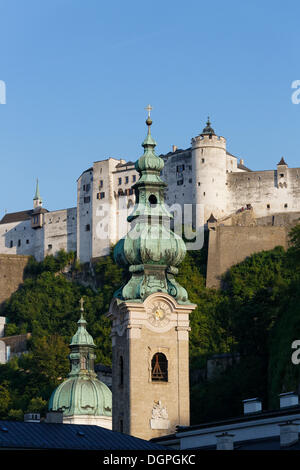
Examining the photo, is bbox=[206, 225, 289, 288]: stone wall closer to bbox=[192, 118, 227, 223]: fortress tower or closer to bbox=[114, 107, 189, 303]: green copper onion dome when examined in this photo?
bbox=[192, 118, 227, 223]: fortress tower

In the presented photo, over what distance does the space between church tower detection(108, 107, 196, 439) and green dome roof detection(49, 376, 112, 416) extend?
1563cm

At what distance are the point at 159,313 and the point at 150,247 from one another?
3228 millimetres

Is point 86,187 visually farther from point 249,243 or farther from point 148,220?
point 148,220

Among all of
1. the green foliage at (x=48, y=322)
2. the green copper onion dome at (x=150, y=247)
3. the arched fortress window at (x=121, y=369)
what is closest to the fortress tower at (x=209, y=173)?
the green foliage at (x=48, y=322)

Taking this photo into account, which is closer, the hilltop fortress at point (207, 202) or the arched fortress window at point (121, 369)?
the arched fortress window at point (121, 369)

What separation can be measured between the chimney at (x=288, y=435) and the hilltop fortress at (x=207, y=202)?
247 ft

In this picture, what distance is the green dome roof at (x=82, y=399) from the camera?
71375 mm

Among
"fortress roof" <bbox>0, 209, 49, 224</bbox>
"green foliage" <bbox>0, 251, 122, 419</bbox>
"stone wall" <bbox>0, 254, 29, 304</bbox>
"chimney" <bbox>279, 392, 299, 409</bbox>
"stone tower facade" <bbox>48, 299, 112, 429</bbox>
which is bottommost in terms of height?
"chimney" <bbox>279, 392, 299, 409</bbox>

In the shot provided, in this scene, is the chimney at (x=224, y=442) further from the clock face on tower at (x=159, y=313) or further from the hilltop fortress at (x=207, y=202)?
the hilltop fortress at (x=207, y=202)

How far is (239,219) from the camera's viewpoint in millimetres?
124625

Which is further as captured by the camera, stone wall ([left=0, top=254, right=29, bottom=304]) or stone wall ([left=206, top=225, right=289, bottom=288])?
stone wall ([left=0, top=254, right=29, bottom=304])

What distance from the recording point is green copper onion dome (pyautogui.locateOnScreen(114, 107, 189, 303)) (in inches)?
2215

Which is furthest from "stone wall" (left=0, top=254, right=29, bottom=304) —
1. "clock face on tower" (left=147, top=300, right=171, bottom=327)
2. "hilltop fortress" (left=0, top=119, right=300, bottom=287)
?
"clock face on tower" (left=147, top=300, right=171, bottom=327)
